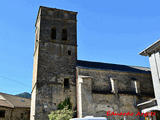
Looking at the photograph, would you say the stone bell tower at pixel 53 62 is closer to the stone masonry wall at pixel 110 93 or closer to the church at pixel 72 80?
the church at pixel 72 80

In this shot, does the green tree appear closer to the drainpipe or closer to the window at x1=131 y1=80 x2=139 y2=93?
the drainpipe

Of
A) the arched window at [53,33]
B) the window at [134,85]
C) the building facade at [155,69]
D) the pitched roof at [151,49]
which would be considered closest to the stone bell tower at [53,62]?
the arched window at [53,33]

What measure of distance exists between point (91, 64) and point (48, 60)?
5.97m

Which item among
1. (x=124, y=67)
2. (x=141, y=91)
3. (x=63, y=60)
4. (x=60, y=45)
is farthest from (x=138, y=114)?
(x=60, y=45)

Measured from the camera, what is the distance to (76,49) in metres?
25.5

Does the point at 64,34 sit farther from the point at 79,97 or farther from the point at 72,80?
the point at 79,97

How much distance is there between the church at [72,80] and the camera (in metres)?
21.2

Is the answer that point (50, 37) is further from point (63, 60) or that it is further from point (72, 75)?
point (72, 75)

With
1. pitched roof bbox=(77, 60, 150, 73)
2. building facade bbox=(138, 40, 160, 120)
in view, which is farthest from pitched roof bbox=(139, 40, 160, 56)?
pitched roof bbox=(77, 60, 150, 73)

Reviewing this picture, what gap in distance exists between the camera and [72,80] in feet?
76.7

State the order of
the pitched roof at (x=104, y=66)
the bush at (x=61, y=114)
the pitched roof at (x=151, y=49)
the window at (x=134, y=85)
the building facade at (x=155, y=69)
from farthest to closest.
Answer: the pitched roof at (x=104, y=66) → the window at (x=134, y=85) → the bush at (x=61, y=114) → the pitched roof at (x=151, y=49) → the building facade at (x=155, y=69)

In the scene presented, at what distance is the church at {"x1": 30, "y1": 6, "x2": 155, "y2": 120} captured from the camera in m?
21.2

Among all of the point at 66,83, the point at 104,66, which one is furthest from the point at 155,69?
the point at 66,83

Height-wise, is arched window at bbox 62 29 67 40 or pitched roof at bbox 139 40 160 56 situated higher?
arched window at bbox 62 29 67 40
